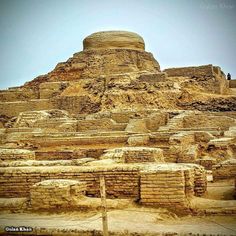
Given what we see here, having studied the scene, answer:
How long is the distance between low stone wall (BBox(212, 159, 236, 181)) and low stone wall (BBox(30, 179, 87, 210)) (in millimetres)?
3499

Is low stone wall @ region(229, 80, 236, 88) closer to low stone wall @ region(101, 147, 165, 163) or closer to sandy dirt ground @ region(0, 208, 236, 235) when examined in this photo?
low stone wall @ region(101, 147, 165, 163)

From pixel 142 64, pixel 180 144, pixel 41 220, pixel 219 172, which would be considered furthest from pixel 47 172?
pixel 142 64

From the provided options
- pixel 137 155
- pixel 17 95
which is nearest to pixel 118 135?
pixel 137 155

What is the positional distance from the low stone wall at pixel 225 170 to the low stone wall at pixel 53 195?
11.5ft

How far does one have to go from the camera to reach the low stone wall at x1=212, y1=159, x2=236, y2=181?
28.0 ft

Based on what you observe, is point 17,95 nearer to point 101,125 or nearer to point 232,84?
point 101,125

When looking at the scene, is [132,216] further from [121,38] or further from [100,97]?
[121,38]

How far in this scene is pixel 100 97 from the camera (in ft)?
69.4

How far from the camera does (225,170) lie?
28.2ft

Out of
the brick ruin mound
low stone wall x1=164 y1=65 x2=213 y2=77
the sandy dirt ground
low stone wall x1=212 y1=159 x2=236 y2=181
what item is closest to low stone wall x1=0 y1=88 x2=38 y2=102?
the brick ruin mound

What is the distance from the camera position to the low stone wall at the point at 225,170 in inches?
336

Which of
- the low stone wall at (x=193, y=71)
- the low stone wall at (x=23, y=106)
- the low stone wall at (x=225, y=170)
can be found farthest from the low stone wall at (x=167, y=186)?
the low stone wall at (x=23, y=106)

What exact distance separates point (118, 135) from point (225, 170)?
18.8 ft

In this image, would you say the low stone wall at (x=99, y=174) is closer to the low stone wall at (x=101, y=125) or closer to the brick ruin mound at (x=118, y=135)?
the brick ruin mound at (x=118, y=135)
